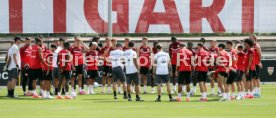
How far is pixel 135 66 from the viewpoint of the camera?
3016cm

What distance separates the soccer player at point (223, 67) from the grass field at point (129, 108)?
0.48 m

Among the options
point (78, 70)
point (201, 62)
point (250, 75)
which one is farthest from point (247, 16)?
point (201, 62)

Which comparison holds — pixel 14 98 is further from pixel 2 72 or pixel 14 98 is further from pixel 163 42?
pixel 163 42

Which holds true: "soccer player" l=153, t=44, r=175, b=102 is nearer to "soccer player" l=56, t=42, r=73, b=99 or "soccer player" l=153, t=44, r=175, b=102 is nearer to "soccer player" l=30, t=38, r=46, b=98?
"soccer player" l=56, t=42, r=73, b=99

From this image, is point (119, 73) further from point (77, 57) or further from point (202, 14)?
point (202, 14)

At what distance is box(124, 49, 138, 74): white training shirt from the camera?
3012cm

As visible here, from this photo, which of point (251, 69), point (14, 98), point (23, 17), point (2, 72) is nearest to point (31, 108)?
point (14, 98)

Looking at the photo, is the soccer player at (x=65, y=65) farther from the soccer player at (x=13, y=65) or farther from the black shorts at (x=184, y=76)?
the black shorts at (x=184, y=76)

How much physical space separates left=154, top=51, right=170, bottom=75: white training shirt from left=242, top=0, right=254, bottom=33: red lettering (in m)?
15.3

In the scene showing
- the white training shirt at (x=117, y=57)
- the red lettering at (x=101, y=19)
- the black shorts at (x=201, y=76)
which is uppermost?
the red lettering at (x=101, y=19)

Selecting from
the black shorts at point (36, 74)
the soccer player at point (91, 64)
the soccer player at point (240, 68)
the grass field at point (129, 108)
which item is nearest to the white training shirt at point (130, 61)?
the grass field at point (129, 108)

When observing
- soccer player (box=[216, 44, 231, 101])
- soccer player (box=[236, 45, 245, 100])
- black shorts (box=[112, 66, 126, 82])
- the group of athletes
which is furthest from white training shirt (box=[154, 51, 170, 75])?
soccer player (box=[236, 45, 245, 100])

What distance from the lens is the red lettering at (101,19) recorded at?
42.7m

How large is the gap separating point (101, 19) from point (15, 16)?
413cm
